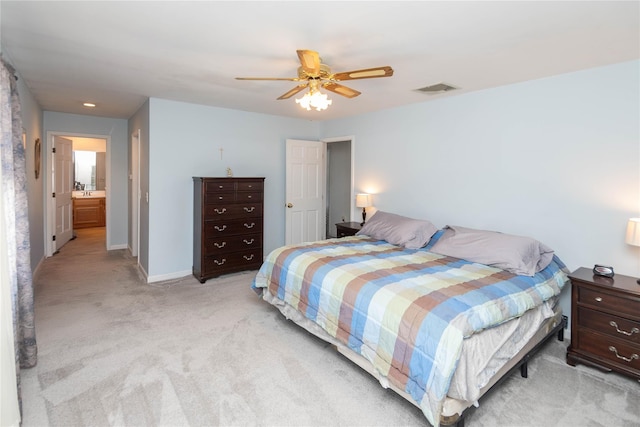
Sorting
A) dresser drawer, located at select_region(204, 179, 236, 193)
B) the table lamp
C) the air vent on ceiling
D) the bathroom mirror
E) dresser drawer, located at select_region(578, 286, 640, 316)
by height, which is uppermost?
the air vent on ceiling

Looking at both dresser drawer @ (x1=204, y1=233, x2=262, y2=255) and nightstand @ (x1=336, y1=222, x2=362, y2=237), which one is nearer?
dresser drawer @ (x1=204, y1=233, x2=262, y2=255)

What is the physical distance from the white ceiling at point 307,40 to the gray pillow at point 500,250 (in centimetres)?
151

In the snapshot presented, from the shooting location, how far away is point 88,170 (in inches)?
352

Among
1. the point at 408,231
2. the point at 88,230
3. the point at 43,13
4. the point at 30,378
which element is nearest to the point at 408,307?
the point at 408,231

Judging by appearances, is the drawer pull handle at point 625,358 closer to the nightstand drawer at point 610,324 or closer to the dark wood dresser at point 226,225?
the nightstand drawer at point 610,324

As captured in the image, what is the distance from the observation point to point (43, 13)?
2.08 metres

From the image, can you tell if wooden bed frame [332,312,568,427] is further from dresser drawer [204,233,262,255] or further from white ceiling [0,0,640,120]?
dresser drawer [204,233,262,255]

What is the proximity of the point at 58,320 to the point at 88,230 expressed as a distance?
5.92 meters

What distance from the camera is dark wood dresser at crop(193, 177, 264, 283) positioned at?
4.36 meters

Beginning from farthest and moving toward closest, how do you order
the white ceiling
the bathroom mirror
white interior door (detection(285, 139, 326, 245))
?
the bathroom mirror
white interior door (detection(285, 139, 326, 245))
the white ceiling

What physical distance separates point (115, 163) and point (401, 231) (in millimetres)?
5425

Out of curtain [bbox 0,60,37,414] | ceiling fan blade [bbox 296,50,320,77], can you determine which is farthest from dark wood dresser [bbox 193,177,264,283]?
ceiling fan blade [bbox 296,50,320,77]

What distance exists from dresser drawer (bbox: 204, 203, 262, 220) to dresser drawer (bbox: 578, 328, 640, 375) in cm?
378

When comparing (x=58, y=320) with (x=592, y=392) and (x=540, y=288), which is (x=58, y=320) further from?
(x=592, y=392)
